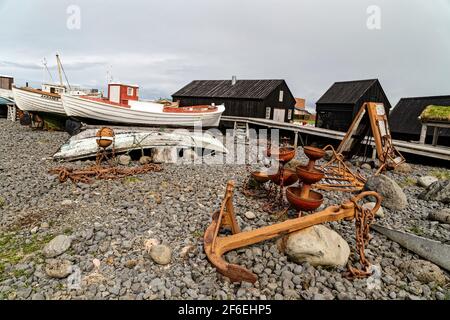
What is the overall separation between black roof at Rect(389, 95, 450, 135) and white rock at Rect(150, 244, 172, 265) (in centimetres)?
2306

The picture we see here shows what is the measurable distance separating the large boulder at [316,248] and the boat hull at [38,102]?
18.0 meters

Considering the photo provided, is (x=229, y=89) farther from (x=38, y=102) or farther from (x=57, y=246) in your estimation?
(x=57, y=246)

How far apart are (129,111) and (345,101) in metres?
20.0

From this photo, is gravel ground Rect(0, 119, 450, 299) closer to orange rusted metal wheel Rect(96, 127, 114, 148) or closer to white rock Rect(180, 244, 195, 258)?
white rock Rect(180, 244, 195, 258)

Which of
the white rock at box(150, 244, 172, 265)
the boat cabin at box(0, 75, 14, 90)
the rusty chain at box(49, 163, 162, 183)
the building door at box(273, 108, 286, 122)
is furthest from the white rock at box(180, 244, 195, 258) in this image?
the boat cabin at box(0, 75, 14, 90)

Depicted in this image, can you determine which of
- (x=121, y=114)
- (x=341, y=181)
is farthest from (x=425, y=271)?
(x=121, y=114)

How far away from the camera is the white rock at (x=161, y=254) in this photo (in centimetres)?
416

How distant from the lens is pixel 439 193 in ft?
23.8

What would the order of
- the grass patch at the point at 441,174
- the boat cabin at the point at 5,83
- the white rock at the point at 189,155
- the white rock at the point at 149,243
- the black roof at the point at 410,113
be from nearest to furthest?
the white rock at the point at 149,243, the grass patch at the point at 441,174, the white rock at the point at 189,155, the black roof at the point at 410,113, the boat cabin at the point at 5,83

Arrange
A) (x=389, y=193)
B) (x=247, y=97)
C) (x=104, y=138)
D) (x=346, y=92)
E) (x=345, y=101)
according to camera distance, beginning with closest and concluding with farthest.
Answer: (x=389, y=193) → (x=104, y=138) → (x=345, y=101) → (x=346, y=92) → (x=247, y=97)

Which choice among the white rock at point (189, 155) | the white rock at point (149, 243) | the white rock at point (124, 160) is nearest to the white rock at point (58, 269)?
the white rock at point (149, 243)

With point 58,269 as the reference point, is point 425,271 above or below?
above

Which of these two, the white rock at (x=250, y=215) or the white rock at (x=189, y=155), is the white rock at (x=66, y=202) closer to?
the white rock at (x=250, y=215)

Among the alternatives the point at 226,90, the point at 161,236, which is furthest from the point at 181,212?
the point at 226,90
